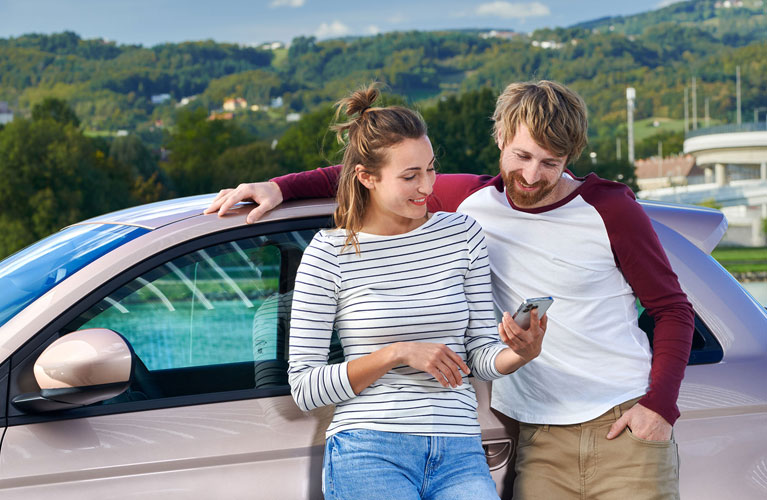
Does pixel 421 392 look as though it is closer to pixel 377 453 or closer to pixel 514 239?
pixel 377 453

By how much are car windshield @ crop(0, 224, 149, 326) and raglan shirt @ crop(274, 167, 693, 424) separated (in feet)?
3.55

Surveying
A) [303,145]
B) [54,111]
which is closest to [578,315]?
[54,111]

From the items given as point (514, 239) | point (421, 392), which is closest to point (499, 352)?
point (421, 392)

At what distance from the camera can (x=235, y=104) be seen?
482 ft

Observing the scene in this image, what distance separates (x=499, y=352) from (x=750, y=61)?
145433mm

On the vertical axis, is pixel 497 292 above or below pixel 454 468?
above

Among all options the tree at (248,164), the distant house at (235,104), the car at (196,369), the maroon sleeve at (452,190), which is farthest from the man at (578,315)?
the distant house at (235,104)

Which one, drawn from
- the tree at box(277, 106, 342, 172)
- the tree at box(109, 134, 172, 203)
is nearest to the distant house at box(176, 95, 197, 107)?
the tree at box(277, 106, 342, 172)

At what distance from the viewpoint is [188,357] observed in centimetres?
231

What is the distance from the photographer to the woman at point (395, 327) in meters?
1.93

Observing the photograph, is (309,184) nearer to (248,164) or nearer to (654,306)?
(654,306)

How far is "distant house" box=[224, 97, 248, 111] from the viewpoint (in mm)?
145250

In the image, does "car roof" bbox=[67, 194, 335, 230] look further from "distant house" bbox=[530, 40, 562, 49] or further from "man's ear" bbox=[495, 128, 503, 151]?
"distant house" bbox=[530, 40, 562, 49]

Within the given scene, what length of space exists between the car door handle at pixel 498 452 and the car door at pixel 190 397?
0.46 meters
